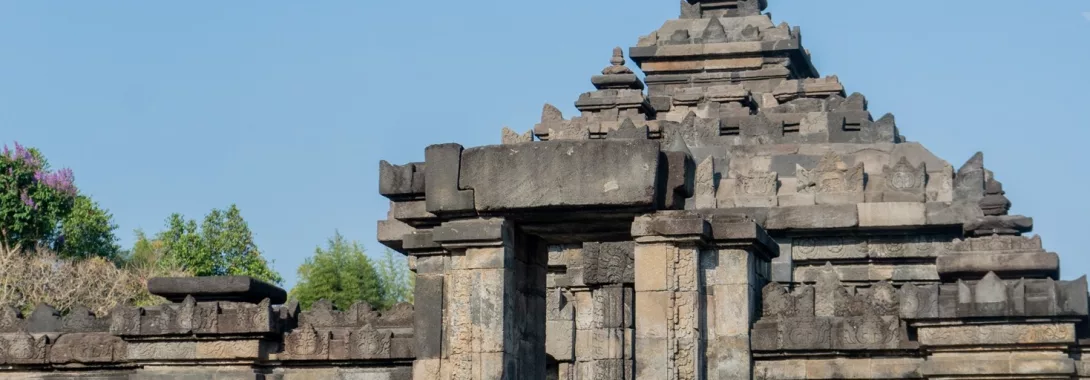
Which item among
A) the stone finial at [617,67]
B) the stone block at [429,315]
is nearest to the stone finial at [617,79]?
the stone finial at [617,67]

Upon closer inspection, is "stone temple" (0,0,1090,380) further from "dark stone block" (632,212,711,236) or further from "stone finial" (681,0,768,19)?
"stone finial" (681,0,768,19)

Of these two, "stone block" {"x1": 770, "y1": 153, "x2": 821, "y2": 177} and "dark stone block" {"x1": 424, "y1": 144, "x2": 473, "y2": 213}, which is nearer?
"dark stone block" {"x1": 424, "y1": 144, "x2": 473, "y2": 213}

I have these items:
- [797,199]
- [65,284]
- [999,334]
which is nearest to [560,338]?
[797,199]

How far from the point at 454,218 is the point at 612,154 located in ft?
5.23

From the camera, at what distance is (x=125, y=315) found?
18.5m

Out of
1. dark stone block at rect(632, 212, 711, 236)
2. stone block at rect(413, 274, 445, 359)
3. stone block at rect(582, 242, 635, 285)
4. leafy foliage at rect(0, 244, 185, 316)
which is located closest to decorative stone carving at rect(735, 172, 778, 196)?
stone block at rect(582, 242, 635, 285)

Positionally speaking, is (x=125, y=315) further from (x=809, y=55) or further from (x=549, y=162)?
(x=809, y=55)

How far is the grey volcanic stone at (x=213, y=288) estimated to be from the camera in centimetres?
1842

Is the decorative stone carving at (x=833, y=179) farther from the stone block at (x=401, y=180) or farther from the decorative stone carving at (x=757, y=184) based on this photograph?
the stone block at (x=401, y=180)

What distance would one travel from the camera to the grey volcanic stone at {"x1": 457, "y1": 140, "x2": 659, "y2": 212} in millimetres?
15945

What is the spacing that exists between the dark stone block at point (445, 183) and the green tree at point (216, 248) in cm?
3059

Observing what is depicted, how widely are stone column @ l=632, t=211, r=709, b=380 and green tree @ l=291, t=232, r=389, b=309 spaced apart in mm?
31137

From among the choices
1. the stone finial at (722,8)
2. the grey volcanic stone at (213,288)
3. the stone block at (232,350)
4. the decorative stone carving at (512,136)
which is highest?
the stone finial at (722,8)

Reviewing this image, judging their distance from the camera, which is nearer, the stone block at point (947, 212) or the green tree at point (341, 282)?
the stone block at point (947, 212)
